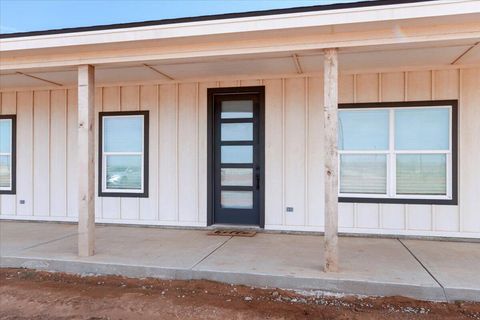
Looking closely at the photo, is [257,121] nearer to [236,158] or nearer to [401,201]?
[236,158]

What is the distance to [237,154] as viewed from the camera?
22.8 feet

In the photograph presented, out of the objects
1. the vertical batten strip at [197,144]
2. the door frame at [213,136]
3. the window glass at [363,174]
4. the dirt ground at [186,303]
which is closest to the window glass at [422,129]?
the window glass at [363,174]

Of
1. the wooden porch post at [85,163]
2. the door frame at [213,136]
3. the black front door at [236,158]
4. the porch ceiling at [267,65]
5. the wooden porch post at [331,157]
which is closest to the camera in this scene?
the wooden porch post at [331,157]

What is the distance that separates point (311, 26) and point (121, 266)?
348cm

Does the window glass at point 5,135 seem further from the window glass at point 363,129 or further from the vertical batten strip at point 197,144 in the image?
the window glass at point 363,129

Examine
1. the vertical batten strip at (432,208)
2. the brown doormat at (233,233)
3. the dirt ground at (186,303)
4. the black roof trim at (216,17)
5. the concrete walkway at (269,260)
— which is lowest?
the dirt ground at (186,303)

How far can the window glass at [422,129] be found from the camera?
6.14 metres

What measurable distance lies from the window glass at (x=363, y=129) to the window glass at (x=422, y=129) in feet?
0.67

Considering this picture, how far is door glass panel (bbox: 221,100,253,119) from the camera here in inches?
272

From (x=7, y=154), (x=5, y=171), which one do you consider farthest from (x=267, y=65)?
(x=5, y=171)

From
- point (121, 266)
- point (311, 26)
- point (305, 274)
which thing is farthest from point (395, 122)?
point (121, 266)

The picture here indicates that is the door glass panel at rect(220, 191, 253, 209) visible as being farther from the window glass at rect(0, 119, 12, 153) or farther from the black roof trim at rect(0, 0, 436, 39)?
the window glass at rect(0, 119, 12, 153)

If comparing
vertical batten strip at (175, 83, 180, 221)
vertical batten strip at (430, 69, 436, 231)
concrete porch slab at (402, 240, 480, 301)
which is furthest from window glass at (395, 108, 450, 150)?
vertical batten strip at (175, 83, 180, 221)

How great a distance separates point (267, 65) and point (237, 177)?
2.04 metres
